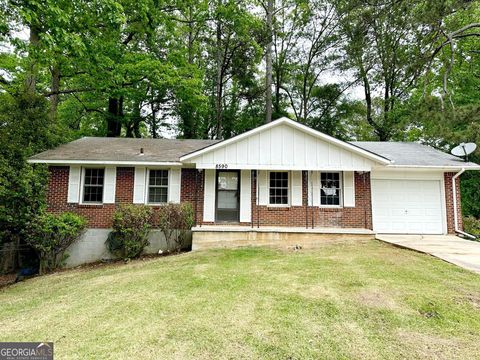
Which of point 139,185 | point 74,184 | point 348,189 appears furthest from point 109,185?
point 348,189

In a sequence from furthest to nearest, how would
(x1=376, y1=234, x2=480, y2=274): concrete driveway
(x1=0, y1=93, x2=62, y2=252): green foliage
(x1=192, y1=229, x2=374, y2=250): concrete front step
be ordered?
1. (x1=192, y1=229, x2=374, y2=250): concrete front step
2. (x1=0, y1=93, x2=62, y2=252): green foliage
3. (x1=376, y1=234, x2=480, y2=274): concrete driveway

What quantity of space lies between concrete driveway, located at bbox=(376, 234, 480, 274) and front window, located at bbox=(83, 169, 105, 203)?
35.1ft

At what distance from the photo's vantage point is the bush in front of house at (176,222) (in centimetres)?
949

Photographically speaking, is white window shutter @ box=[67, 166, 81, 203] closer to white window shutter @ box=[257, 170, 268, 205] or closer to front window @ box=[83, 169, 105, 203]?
front window @ box=[83, 169, 105, 203]

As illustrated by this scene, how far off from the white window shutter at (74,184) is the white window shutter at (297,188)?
833 centimetres

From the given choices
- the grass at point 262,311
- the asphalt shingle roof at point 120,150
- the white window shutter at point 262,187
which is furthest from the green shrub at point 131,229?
the white window shutter at point 262,187

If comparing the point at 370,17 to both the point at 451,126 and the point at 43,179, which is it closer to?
the point at 451,126

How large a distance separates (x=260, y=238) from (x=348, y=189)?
13.0ft

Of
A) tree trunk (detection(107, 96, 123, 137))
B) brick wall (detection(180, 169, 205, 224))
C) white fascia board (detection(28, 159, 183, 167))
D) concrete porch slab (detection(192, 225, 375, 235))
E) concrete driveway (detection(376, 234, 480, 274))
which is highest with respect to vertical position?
tree trunk (detection(107, 96, 123, 137))

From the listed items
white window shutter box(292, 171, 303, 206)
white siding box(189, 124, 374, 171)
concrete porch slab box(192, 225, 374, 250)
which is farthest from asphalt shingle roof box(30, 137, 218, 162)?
white window shutter box(292, 171, 303, 206)

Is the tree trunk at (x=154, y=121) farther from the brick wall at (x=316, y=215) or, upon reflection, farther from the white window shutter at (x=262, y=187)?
the brick wall at (x=316, y=215)

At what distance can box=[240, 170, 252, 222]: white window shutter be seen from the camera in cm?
1020

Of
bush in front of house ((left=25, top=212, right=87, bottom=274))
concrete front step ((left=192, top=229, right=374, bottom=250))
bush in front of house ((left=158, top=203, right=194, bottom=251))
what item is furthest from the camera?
bush in front of house ((left=158, top=203, right=194, bottom=251))

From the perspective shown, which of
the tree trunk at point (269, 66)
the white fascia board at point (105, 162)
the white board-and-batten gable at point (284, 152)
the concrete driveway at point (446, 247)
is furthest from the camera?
the tree trunk at point (269, 66)
